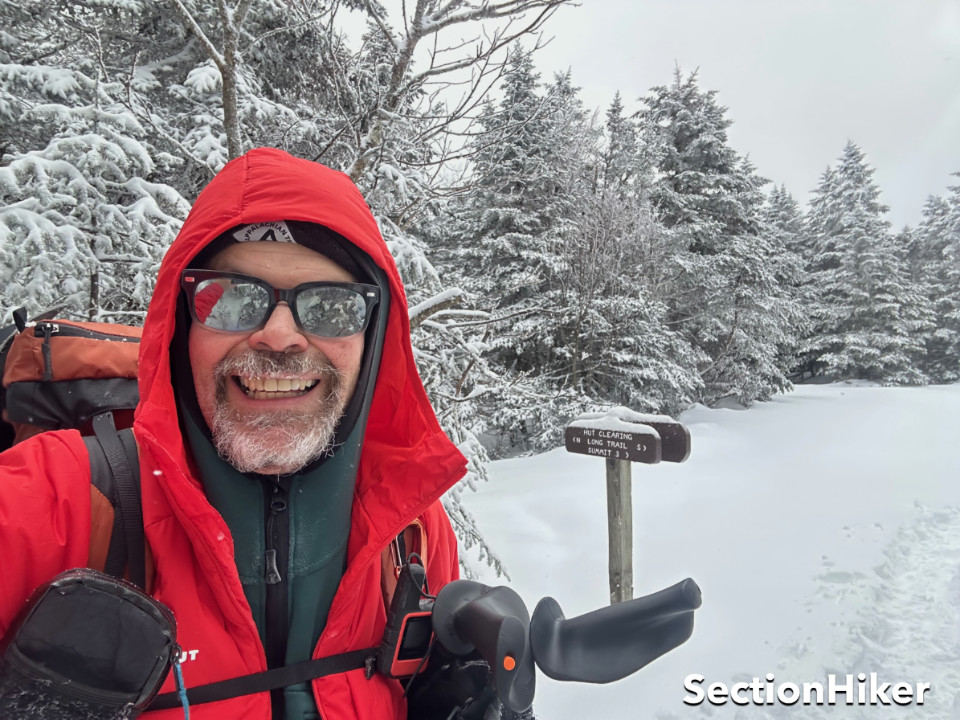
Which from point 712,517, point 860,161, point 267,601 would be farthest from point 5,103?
point 860,161

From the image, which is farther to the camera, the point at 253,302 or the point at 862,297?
the point at 862,297

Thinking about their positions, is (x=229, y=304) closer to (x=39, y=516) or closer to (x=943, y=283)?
(x=39, y=516)

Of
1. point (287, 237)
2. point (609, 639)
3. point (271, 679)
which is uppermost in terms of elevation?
point (287, 237)

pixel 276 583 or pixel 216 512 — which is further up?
pixel 216 512

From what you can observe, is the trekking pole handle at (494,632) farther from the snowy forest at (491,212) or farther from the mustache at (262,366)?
the snowy forest at (491,212)

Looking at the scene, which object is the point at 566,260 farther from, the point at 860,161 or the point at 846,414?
the point at 860,161

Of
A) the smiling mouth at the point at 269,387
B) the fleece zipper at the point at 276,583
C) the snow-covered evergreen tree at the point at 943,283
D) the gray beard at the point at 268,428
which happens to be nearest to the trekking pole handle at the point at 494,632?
the fleece zipper at the point at 276,583

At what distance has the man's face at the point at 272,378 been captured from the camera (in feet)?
4.27

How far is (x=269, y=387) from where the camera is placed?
1376 millimetres

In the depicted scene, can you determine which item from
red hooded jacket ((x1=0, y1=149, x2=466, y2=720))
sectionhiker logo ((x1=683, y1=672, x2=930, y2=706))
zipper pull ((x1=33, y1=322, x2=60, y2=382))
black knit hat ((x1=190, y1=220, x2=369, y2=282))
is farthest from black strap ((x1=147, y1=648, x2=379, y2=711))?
sectionhiker logo ((x1=683, y1=672, x2=930, y2=706))

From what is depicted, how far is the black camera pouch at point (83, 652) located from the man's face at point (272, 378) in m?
0.41

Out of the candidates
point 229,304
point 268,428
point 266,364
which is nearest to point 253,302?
point 229,304

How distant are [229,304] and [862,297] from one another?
33446 mm

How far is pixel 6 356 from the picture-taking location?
5.64 ft
